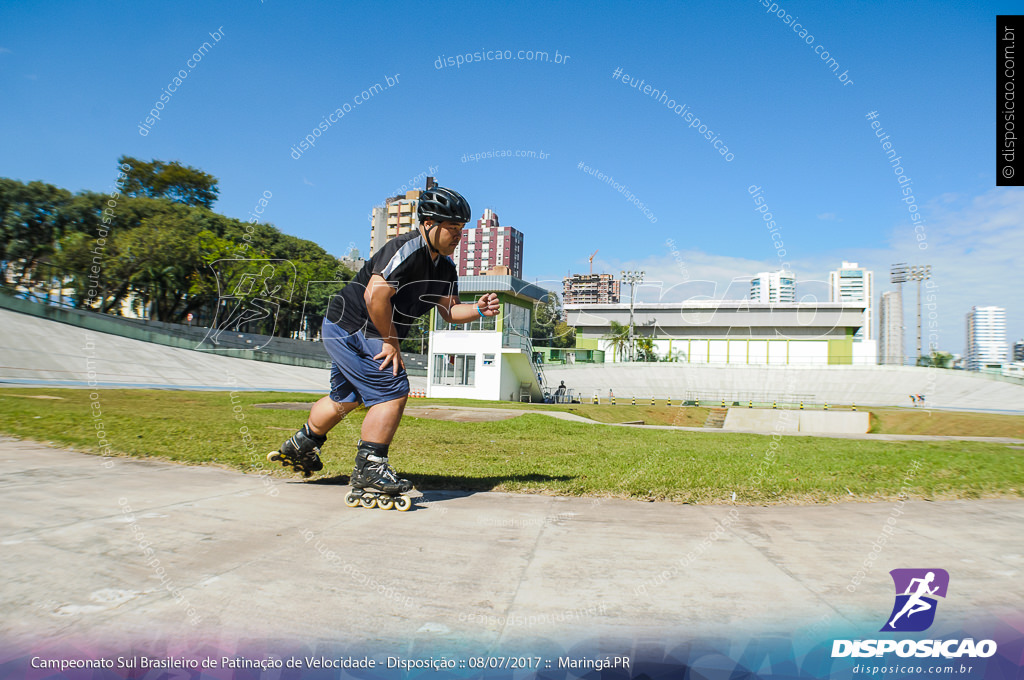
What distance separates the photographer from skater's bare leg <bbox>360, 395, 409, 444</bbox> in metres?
3.91

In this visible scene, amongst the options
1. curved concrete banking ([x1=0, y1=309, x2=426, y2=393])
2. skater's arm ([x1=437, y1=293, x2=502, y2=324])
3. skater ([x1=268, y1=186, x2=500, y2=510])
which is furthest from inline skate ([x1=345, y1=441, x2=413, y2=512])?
curved concrete banking ([x1=0, y1=309, x2=426, y2=393])

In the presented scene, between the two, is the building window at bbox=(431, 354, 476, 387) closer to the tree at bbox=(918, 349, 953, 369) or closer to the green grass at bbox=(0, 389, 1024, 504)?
the green grass at bbox=(0, 389, 1024, 504)

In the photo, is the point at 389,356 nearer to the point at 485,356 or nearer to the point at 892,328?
the point at 485,356

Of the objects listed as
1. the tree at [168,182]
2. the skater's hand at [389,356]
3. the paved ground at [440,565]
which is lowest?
the paved ground at [440,565]

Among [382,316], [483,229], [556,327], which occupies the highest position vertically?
[483,229]

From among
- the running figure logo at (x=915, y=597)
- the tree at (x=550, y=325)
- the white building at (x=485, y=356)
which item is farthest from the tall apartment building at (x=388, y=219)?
the tree at (x=550, y=325)

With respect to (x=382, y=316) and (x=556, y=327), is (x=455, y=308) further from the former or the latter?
(x=556, y=327)

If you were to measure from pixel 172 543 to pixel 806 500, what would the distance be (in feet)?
15.0

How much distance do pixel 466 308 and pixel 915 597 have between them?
3.34 metres

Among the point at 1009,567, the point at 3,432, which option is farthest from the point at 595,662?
the point at 3,432

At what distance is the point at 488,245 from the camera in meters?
84.6

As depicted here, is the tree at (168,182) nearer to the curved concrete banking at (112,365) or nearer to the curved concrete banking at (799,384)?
the curved concrete banking at (112,365)

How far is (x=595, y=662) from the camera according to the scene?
1.68 meters

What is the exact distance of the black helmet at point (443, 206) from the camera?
164 inches
